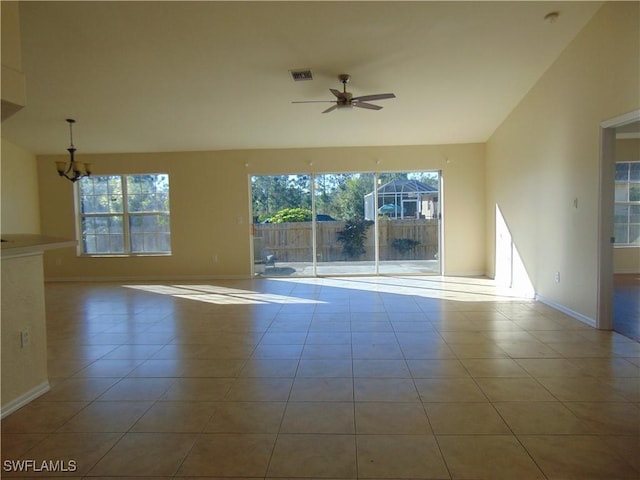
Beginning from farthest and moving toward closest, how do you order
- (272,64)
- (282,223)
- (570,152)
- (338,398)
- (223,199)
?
(282,223)
(223,199)
(272,64)
(570,152)
(338,398)

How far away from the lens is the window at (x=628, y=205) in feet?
22.7

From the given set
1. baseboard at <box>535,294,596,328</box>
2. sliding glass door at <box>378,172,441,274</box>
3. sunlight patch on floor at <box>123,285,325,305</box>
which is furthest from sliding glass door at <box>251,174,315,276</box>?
baseboard at <box>535,294,596,328</box>

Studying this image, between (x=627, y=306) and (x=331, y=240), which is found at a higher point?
(x=331, y=240)

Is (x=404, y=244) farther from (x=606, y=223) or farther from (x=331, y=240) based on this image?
(x=606, y=223)

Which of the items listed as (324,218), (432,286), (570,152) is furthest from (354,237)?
(570,152)

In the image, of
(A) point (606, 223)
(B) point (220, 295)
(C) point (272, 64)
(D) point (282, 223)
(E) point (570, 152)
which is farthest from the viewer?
(D) point (282, 223)

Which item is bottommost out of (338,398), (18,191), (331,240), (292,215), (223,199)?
(338,398)

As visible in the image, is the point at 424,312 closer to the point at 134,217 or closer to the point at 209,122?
the point at 209,122

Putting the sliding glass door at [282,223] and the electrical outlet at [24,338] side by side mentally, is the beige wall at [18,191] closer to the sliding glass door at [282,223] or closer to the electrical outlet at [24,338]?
the sliding glass door at [282,223]

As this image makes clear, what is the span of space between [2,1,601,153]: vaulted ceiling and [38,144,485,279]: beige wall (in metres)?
0.64

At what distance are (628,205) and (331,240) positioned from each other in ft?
17.7

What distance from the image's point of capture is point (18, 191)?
7016 mm

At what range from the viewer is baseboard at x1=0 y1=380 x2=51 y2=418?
2.45 meters

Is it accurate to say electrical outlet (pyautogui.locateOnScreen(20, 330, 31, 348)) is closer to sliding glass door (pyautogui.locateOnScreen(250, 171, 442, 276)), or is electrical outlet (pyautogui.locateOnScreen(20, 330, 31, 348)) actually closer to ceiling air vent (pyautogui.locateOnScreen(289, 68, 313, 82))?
ceiling air vent (pyautogui.locateOnScreen(289, 68, 313, 82))
